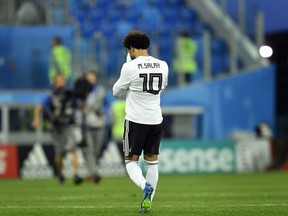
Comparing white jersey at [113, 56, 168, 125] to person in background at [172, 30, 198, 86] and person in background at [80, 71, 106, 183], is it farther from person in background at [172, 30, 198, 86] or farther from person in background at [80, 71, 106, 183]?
person in background at [172, 30, 198, 86]

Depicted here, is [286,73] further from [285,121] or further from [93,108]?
[93,108]

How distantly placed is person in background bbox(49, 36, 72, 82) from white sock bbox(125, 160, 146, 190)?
51.3 ft

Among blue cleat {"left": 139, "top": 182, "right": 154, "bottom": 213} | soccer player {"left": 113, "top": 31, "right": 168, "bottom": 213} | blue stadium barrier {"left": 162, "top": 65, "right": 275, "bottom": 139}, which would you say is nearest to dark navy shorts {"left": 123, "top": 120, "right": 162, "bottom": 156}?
soccer player {"left": 113, "top": 31, "right": 168, "bottom": 213}

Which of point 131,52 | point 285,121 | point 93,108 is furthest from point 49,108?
point 285,121

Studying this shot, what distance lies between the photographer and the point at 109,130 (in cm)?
2958

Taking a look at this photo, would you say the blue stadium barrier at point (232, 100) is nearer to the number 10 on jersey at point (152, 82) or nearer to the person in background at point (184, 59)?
the person in background at point (184, 59)

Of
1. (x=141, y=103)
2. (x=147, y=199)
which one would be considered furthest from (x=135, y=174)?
(x=141, y=103)

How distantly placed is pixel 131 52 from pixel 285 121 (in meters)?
20.7

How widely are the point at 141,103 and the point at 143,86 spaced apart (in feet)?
0.71

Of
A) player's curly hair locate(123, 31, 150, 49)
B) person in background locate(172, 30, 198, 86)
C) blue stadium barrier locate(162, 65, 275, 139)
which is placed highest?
player's curly hair locate(123, 31, 150, 49)

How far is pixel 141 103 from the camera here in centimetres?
1305

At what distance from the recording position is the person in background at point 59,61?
28.7m

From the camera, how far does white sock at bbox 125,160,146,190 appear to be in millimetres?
12852

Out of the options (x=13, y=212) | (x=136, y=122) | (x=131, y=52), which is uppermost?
(x=131, y=52)
